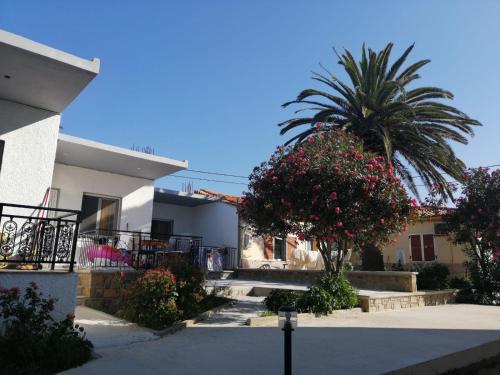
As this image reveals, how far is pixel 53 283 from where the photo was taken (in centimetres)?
620

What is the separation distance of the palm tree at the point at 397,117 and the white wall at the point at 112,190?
670 centimetres

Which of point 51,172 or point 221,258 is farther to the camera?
point 221,258

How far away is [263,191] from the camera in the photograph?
33.7 feet

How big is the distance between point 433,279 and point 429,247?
7865 mm

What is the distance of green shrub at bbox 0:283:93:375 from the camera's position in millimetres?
5016

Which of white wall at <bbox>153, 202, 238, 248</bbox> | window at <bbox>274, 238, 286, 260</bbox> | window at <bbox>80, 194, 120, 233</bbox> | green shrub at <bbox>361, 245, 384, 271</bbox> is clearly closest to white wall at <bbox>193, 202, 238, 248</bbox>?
white wall at <bbox>153, 202, 238, 248</bbox>

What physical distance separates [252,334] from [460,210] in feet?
35.8

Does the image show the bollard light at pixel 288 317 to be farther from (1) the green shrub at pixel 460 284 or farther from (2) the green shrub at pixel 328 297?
(1) the green shrub at pixel 460 284

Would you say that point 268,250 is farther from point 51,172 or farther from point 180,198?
point 51,172

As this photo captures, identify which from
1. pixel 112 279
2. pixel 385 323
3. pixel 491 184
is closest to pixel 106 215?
pixel 112 279

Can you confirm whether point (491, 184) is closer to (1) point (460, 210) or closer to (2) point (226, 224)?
(1) point (460, 210)

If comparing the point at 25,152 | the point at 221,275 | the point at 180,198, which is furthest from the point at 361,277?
the point at 25,152

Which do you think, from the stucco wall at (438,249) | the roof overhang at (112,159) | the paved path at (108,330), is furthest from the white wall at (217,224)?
the paved path at (108,330)

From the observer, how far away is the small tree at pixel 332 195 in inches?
360
